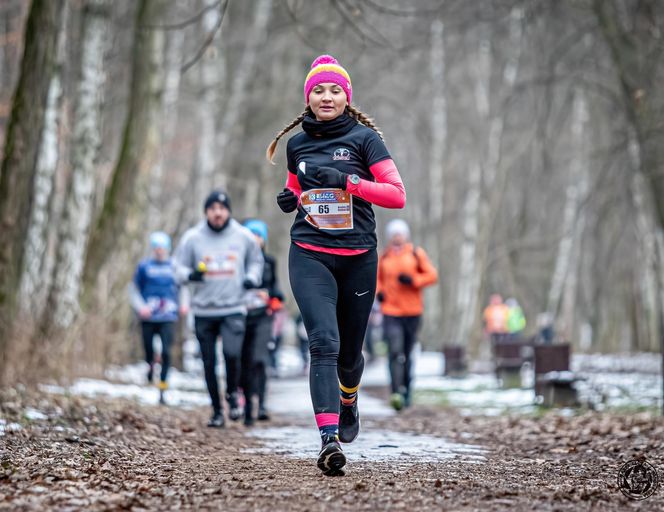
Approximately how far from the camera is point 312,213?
613 centimetres

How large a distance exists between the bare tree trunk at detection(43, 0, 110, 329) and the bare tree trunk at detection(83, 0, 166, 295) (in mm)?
2300

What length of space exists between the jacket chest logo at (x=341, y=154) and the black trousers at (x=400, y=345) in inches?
251

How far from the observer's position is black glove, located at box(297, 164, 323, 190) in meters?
6.12

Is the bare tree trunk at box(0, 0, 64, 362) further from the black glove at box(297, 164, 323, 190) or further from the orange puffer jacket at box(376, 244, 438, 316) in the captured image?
the black glove at box(297, 164, 323, 190)

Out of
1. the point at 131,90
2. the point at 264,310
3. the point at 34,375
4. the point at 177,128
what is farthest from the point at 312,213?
the point at 177,128

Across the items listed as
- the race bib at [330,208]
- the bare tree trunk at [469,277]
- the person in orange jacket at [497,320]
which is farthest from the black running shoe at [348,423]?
the bare tree trunk at [469,277]

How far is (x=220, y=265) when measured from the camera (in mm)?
9672

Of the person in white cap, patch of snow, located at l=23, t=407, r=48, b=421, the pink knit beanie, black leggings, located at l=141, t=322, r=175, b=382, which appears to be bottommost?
patch of snow, located at l=23, t=407, r=48, b=421

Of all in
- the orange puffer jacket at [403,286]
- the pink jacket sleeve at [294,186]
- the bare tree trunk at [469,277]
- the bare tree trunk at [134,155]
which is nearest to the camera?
the pink jacket sleeve at [294,186]

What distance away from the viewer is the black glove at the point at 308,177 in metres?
6.12

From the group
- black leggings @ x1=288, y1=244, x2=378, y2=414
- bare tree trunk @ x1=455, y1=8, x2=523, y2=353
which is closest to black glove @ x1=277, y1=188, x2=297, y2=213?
black leggings @ x1=288, y1=244, x2=378, y2=414

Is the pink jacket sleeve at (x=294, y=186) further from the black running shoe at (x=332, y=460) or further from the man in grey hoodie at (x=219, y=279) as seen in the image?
the man in grey hoodie at (x=219, y=279)

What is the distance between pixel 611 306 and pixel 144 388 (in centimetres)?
3204

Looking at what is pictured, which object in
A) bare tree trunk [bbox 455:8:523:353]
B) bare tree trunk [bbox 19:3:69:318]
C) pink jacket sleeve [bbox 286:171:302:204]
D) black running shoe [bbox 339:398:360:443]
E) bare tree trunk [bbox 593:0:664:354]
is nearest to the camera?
Answer: pink jacket sleeve [bbox 286:171:302:204]
